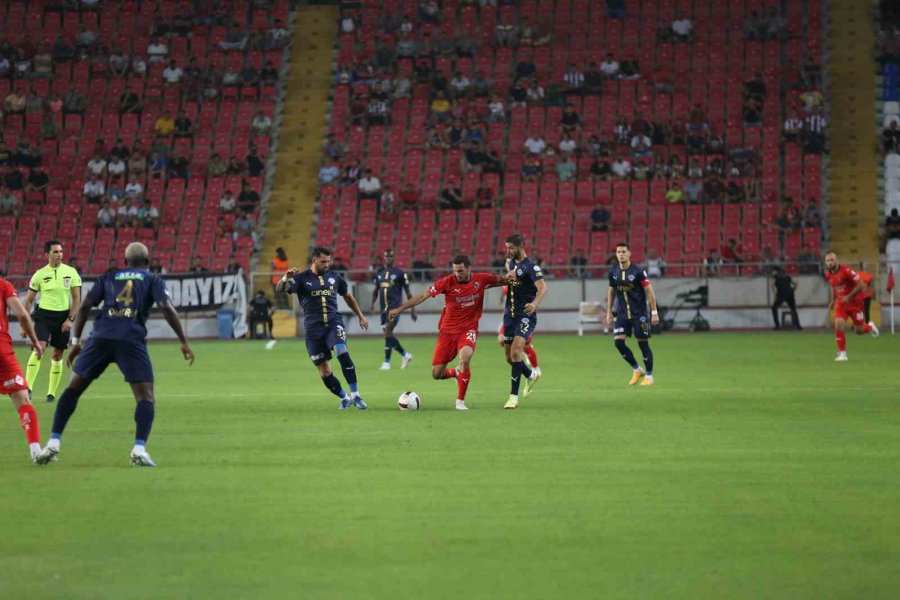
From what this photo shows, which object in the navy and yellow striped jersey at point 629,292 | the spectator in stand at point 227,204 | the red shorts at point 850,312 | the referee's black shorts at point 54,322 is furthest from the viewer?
the spectator in stand at point 227,204

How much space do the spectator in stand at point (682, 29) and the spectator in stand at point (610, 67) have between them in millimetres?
2491

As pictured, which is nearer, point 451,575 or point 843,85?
point 451,575

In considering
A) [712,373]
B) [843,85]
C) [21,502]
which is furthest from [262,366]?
[843,85]

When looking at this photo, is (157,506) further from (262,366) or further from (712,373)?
(262,366)

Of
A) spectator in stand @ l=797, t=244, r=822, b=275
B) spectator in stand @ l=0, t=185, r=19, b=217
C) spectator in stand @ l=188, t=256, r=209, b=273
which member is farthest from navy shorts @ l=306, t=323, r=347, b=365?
spectator in stand @ l=0, t=185, r=19, b=217

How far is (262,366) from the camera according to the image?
28.5 m

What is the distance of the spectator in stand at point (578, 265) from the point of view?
4066 cm

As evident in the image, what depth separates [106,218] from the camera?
45000mm

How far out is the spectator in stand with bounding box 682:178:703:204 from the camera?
142 feet

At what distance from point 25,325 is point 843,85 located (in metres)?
38.6

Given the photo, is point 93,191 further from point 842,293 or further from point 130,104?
point 842,293

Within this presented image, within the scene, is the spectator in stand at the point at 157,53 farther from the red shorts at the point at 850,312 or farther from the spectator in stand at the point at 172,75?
the red shorts at the point at 850,312

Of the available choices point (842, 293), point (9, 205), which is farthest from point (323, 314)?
point (9, 205)

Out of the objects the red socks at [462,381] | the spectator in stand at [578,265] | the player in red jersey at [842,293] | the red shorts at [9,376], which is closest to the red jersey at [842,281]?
the player in red jersey at [842,293]
